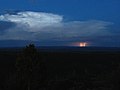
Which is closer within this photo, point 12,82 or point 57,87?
point 12,82

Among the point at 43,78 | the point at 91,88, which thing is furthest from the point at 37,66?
the point at 91,88

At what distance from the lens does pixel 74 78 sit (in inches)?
2211

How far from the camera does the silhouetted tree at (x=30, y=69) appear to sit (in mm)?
29297

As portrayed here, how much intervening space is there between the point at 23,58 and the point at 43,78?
2368 millimetres

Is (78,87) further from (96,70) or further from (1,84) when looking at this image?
(96,70)

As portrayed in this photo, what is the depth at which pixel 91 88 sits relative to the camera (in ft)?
151

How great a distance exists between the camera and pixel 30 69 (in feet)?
96.4

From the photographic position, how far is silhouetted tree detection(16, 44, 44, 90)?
29297 mm

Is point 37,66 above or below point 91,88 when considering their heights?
above

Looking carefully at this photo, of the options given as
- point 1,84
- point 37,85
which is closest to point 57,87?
point 1,84

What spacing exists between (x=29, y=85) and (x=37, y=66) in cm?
169

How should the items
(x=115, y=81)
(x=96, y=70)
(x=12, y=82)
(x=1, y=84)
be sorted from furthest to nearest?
(x=96, y=70) → (x=1, y=84) → (x=12, y=82) → (x=115, y=81)

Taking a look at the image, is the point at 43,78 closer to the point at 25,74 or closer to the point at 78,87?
the point at 25,74

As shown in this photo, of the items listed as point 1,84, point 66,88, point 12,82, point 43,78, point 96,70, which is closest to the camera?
point 43,78
